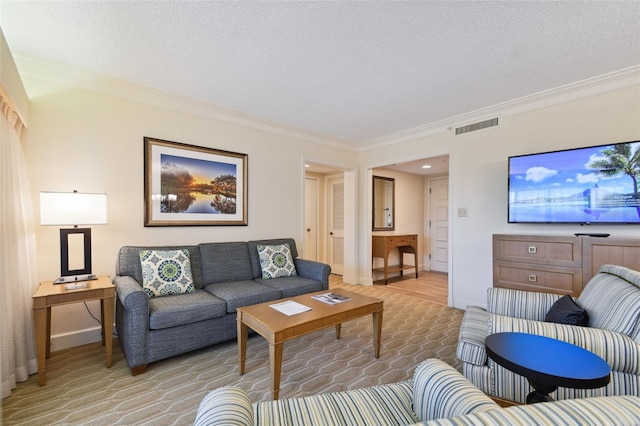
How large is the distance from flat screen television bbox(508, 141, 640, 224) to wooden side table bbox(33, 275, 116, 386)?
13.2ft

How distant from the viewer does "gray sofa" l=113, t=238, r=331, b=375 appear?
2.11 meters

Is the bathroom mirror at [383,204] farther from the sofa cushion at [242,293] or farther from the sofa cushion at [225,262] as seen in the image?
the sofa cushion at [242,293]

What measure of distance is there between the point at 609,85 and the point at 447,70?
1643 mm

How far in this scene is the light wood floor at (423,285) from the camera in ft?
14.4

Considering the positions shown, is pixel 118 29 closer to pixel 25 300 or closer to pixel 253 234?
pixel 25 300

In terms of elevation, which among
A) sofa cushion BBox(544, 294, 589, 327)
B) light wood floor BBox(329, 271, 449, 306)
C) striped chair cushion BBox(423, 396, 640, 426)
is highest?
striped chair cushion BBox(423, 396, 640, 426)

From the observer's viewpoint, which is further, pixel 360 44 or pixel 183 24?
pixel 360 44

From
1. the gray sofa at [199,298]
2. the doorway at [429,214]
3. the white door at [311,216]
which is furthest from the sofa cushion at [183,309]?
the doorway at [429,214]

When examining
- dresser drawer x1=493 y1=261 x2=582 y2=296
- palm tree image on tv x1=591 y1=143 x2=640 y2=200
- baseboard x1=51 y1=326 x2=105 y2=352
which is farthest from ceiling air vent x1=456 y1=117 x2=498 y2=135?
baseboard x1=51 y1=326 x2=105 y2=352

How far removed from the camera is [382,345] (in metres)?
2.63

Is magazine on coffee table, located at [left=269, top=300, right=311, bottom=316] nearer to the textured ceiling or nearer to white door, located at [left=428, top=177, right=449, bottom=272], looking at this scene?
the textured ceiling

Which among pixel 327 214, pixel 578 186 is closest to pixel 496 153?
pixel 578 186

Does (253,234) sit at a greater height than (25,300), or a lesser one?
greater

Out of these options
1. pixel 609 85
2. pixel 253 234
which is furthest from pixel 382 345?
pixel 609 85
